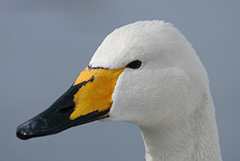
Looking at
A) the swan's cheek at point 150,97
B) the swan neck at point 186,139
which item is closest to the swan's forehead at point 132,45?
the swan's cheek at point 150,97

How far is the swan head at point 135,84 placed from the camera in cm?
198

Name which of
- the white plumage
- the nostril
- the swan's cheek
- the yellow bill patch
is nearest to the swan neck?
the white plumage

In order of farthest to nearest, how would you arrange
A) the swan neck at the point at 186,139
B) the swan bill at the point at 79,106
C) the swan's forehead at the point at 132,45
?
1. the swan neck at the point at 186,139
2. the swan's forehead at the point at 132,45
3. the swan bill at the point at 79,106

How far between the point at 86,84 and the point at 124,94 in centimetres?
23

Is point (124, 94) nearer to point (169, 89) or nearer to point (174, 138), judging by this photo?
point (169, 89)

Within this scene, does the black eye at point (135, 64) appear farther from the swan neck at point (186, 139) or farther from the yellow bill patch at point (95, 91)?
the swan neck at point (186, 139)

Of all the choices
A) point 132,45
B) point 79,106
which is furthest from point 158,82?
point 79,106

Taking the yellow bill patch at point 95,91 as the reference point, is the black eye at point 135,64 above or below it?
above

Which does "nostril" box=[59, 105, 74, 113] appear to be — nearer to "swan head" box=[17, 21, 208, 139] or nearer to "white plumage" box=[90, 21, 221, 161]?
"swan head" box=[17, 21, 208, 139]

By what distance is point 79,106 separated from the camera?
1984mm

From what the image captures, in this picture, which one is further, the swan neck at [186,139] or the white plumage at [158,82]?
the swan neck at [186,139]

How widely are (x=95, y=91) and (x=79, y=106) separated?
4.8 inches

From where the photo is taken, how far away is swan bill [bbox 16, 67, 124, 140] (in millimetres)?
1917

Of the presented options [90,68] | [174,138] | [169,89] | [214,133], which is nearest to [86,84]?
[90,68]
